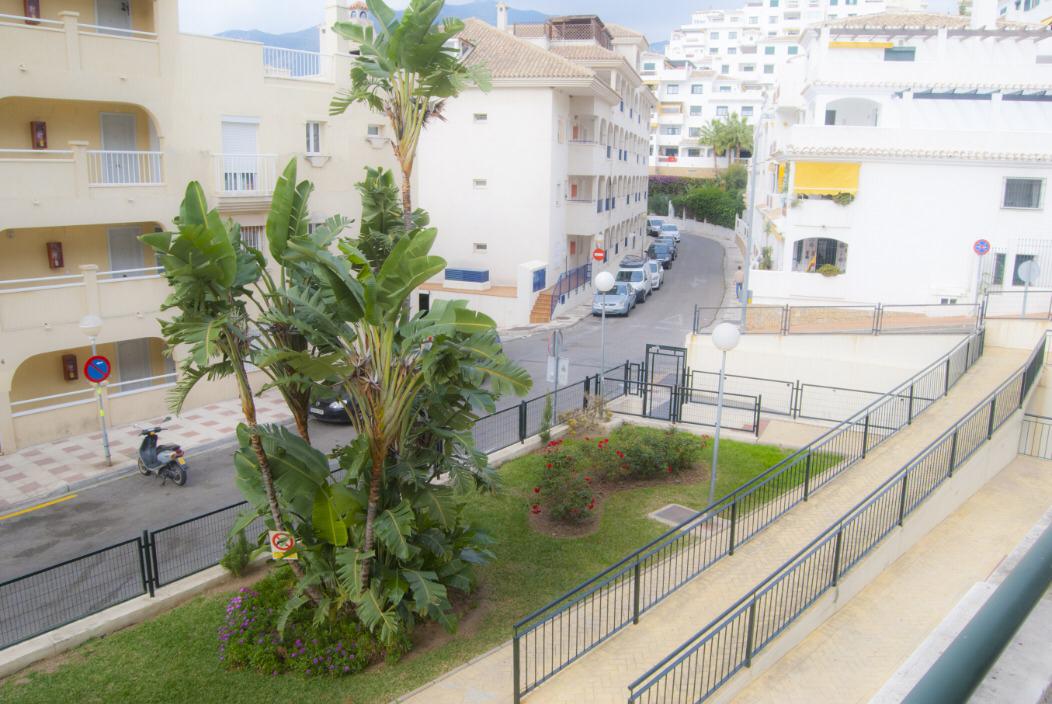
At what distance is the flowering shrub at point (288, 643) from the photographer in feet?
35.2

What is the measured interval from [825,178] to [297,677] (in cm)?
2670

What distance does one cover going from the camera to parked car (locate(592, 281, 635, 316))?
37844 mm

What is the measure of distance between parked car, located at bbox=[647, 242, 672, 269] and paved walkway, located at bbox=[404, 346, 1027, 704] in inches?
1480

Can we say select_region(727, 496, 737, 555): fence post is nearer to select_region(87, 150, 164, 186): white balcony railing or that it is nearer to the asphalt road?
the asphalt road

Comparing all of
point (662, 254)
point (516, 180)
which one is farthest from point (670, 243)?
point (516, 180)

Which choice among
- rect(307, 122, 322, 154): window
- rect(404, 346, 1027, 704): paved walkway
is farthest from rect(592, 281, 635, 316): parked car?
rect(404, 346, 1027, 704): paved walkway

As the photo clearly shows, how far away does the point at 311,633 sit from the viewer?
36.5 ft

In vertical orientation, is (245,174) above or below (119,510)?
above

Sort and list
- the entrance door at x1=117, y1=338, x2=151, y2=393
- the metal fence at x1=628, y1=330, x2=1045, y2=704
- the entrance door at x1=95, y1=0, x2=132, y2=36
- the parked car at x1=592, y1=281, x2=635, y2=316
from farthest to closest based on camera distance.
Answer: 1. the parked car at x1=592, y1=281, x2=635, y2=316
2. the entrance door at x1=117, y1=338, x2=151, y2=393
3. the entrance door at x1=95, y1=0, x2=132, y2=36
4. the metal fence at x1=628, y1=330, x2=1045, y2=704

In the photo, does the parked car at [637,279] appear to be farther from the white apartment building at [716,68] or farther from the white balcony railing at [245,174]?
the white apartment building at [716,68]

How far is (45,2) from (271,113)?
6306 millimetres

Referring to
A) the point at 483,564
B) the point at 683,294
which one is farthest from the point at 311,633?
the point at 683,294

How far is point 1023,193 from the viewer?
2909 cm

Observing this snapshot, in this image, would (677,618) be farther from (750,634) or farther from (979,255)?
(979,255)
